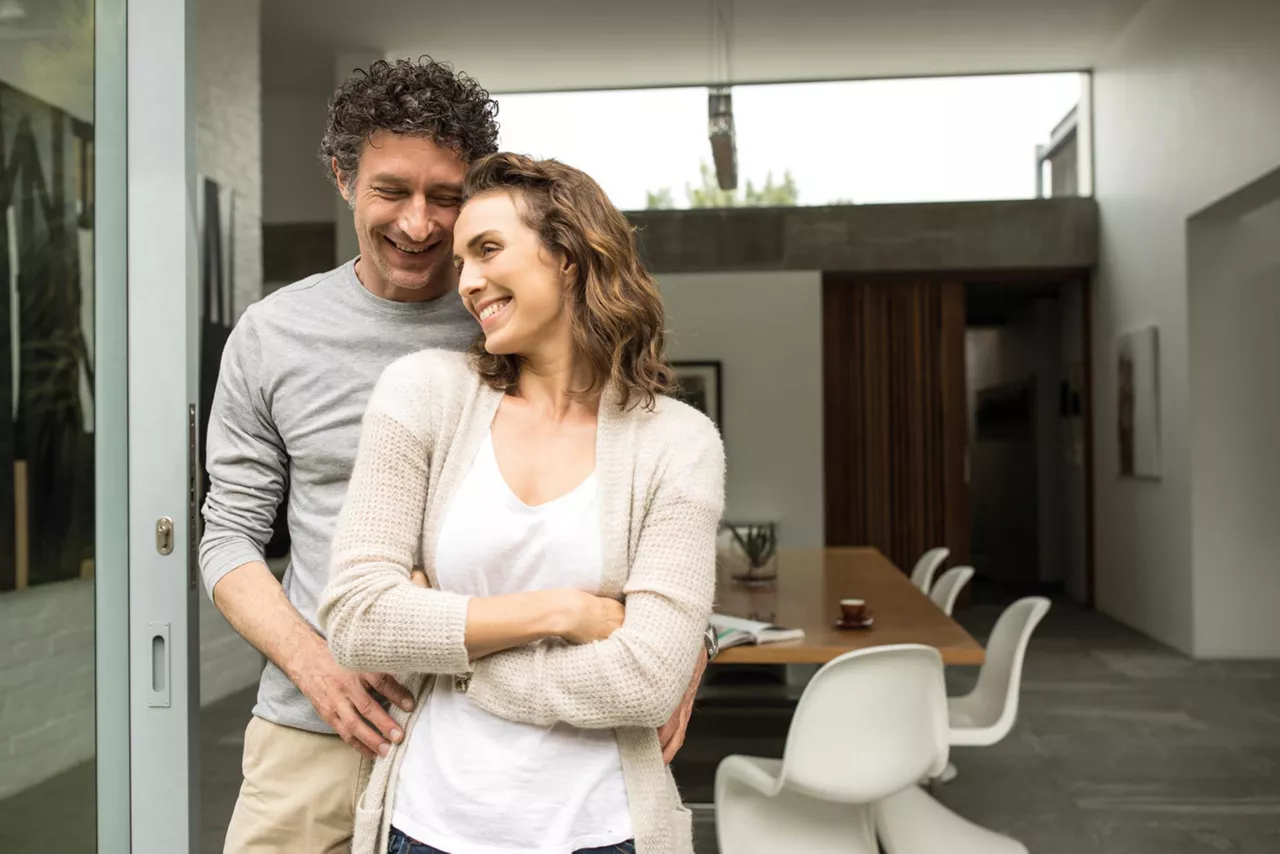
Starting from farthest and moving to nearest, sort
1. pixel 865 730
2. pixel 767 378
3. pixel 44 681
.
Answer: pixel 767 378 < pixel 865 730 < pixel 44 681

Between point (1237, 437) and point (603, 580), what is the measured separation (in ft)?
23.0

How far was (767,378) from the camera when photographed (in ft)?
28.8

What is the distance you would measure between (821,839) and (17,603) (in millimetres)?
2287

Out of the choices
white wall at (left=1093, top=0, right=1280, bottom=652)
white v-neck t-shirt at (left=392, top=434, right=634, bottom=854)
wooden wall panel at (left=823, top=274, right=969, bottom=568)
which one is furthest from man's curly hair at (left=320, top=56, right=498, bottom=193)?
wooden wall panel at (left=823, top=274, right=969, bottom=568)

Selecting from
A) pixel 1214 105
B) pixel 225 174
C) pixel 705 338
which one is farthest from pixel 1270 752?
pixel 225 174

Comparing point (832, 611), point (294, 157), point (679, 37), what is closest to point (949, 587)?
point (832, 611)

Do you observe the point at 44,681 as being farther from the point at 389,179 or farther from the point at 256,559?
the point at 389,179

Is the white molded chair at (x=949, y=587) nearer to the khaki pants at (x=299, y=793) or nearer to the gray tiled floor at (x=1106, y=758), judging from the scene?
the gray tiled floor at (x=1106, y=758)

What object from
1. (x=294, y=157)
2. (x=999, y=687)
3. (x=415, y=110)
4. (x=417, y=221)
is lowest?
(x=999, y=687)


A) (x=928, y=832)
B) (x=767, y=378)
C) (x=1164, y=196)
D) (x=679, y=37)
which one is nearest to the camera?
(x=928, y=832)

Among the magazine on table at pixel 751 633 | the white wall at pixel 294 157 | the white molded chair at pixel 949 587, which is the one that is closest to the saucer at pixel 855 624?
the magazine on table at pixel 751 633

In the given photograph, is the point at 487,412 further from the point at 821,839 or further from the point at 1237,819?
the point at 1237,819

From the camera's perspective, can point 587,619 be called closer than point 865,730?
Yes

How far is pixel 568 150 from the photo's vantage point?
8906 millimetres
